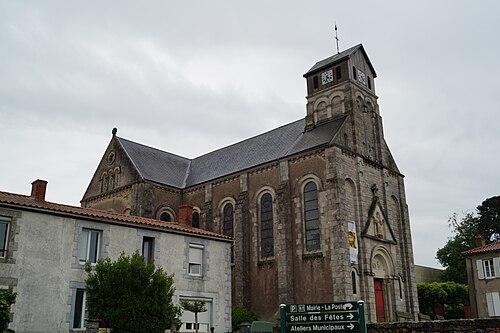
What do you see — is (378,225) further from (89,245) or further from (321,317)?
(321,317)

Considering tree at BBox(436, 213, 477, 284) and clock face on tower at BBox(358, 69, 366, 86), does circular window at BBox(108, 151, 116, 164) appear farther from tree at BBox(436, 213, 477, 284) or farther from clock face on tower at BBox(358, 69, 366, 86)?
tree at BBox(436, 213, 477, 284)

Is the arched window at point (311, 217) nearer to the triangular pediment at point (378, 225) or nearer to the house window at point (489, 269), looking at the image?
the triangular pediment at point (378, 225)

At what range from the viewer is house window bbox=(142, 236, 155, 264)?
20.0m

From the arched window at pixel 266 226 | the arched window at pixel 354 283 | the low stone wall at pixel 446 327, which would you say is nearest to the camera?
the low stone wall at pixel 446 327

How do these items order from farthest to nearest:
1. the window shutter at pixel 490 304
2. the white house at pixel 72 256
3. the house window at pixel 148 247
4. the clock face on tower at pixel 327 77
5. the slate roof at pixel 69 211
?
the clock face on tower at pixel 327 77, the window shutter at pixel 490 304, the house window at pixel 148 247, the slate roof at pixel 69 211, the white house at pixel 72 256

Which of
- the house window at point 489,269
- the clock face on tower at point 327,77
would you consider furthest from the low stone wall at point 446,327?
the clock face on tower at point 327,77

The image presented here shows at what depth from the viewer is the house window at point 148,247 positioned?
65.7 ft

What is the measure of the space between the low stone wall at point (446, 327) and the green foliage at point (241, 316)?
12.5 m

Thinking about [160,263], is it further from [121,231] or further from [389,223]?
[389,223]

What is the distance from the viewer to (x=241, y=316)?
1120 inches

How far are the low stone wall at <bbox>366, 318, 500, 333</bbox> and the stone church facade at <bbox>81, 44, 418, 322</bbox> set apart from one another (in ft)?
35.7

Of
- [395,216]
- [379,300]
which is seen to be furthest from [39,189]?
[395,216]

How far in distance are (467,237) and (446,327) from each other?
138 feet

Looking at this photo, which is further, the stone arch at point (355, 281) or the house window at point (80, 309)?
the stone arch at point (355, 281)
